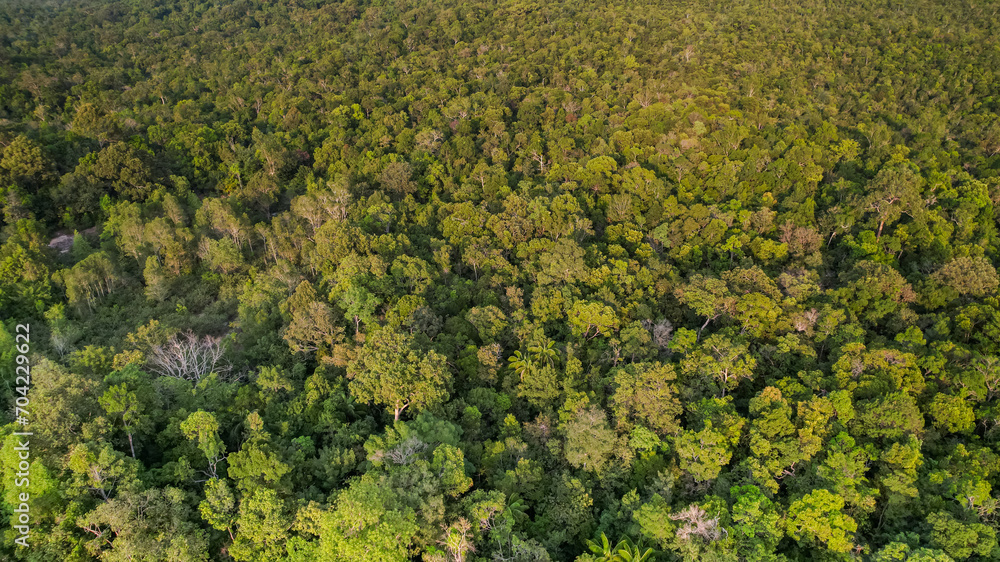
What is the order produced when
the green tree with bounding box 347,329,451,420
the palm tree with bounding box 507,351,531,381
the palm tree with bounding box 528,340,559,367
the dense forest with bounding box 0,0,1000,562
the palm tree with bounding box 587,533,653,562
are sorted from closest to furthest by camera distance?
the palm tree with bounding box 587,533,653,562
the dense forest with bounding box 0,0,1000,562
the green tree with bounding box 347,329,451,420
the palm tree with bounding box 507,351,531,381
the palm tree with bounding box 528,340,559,367

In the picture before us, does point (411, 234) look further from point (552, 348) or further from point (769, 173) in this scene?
point (769, 173)

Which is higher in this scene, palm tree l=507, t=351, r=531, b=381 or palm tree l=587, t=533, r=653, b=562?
palm tree l=507, t=351, r=531, b=381

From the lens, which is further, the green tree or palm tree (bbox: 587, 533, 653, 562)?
the green tree

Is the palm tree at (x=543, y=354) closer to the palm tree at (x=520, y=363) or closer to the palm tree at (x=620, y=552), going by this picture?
the palm tree at (x=520, y=363)

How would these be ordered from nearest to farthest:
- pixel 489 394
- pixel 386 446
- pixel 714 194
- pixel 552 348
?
pixel 386 446 < pixel 489 394 < pixel 552 348 < pixel 714 194

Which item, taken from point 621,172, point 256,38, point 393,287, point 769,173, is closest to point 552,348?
point 393,287

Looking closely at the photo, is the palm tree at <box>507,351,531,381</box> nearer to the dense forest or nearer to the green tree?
the dense forest

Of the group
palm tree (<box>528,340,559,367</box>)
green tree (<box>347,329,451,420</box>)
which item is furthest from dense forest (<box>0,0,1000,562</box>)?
green tree (<box>347,329,451,420</box>)

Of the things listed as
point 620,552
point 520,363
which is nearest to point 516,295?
point 520,363

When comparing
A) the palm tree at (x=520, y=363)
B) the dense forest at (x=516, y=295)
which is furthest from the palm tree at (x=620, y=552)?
the palm tree at (x=520, y=363)
